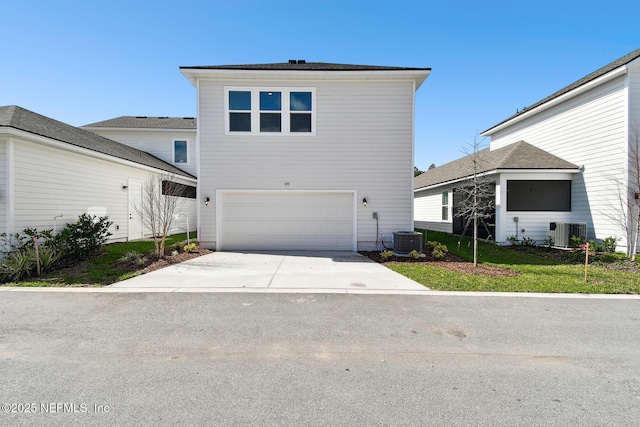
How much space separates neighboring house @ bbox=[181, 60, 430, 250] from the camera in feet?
34.3

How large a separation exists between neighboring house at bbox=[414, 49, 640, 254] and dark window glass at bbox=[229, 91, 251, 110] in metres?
10.2

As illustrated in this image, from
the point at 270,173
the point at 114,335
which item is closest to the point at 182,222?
the point at 270,173

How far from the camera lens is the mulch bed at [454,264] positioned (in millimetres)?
7214

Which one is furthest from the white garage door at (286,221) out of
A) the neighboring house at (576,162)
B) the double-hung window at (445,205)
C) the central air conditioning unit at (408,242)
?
the double-hung window at (445,205)

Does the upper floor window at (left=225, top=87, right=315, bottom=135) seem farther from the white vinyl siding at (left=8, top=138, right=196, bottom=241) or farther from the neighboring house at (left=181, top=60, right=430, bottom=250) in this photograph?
the white vinyl siding at (left=8, top=138, right=196, bottom=241)

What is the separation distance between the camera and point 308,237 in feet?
35.4

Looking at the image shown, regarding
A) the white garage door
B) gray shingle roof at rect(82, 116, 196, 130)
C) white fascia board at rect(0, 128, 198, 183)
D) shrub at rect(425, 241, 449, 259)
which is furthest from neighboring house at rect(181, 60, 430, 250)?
gray shingle roof at rect(82, 116, 196, 130)

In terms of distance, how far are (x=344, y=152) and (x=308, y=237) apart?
344 cm

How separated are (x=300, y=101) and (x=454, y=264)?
24.9ft

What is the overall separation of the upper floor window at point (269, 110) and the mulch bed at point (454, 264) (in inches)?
207

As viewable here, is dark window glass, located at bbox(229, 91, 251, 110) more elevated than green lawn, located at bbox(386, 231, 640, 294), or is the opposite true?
dark window glass, located at bbox(229, 91, 251, 110)

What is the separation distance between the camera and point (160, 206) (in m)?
9.98

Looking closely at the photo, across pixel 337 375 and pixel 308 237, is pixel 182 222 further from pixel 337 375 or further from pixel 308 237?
pixel 337 375

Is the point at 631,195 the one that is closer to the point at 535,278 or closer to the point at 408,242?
the point at 535,278
